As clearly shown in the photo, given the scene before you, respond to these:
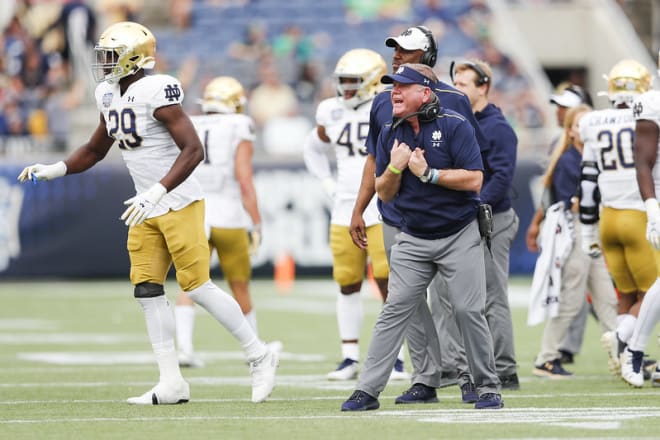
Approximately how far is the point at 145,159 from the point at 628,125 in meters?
2.91

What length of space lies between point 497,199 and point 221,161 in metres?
2.55

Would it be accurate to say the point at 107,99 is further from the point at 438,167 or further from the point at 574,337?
the point at 574,337

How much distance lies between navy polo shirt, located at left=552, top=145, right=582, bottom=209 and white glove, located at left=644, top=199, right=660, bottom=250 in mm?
1779

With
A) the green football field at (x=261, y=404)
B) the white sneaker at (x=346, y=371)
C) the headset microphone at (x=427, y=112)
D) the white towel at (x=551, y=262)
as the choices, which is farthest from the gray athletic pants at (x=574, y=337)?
the headset microphone at (x=427, y=112)

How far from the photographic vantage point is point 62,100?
2116 centimetres

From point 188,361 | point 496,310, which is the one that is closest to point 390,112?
point 496,310

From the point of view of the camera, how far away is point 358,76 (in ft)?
31.1

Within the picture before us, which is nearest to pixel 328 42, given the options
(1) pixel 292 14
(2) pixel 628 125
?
(1) pixel 292 14

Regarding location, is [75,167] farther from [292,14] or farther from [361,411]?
[292,14]

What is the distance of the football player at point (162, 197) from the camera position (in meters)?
7.78

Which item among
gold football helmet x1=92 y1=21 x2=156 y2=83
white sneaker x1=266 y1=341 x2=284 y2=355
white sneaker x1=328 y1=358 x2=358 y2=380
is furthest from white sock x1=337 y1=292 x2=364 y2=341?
gold football helmet x1=92 y1=21 x2=156 y2=83

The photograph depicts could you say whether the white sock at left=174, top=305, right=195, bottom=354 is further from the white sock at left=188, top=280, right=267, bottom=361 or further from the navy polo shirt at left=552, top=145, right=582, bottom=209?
the navy polo shirt at left=552, top=145, right=582, bottom=209

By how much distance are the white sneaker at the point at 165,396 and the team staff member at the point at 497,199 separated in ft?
6.39

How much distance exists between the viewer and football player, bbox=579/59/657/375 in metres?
8.73
